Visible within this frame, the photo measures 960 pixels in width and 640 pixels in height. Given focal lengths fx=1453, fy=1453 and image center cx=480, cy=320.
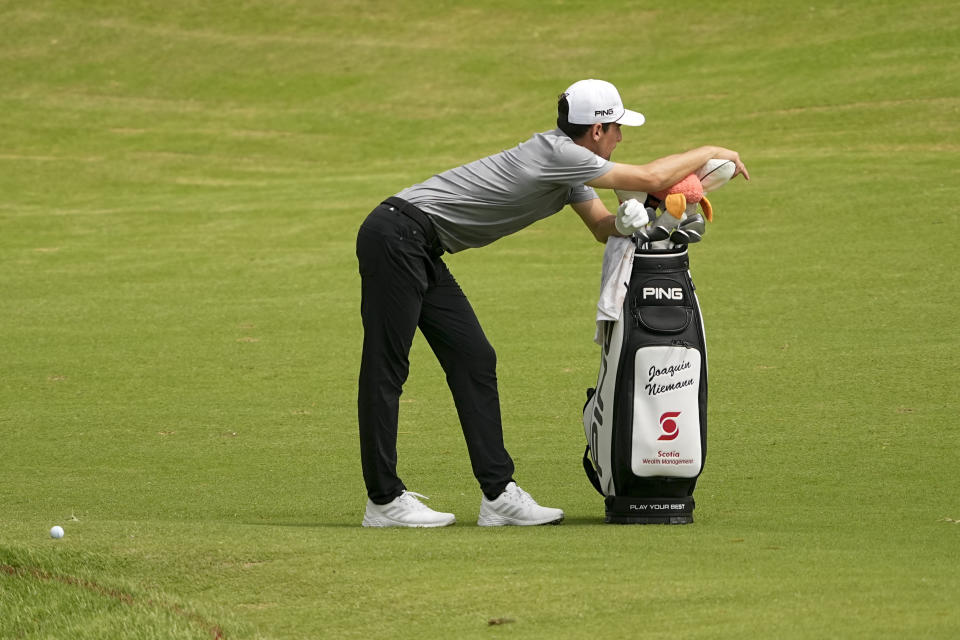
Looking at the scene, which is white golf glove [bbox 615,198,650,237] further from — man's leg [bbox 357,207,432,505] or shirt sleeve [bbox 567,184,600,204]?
man's leg [bbox 357,207,432,505]

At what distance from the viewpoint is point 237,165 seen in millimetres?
22734

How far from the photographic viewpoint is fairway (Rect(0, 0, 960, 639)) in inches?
178

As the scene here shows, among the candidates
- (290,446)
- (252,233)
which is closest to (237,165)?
(252,233)

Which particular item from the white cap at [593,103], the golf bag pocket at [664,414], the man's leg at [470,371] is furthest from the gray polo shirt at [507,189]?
the golf bag pocket at [664,414]

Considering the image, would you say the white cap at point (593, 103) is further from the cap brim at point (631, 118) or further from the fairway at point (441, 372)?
the fairway at point (441, 372)

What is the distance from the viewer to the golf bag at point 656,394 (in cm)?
569

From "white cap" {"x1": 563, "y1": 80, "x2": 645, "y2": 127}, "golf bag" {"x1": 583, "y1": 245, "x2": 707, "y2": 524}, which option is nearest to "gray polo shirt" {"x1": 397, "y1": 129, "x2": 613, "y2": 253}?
"white cap" {"x1": 563, "y1": 80, "x2": 645, "y2": 127}

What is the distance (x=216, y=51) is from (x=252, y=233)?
17006 mm

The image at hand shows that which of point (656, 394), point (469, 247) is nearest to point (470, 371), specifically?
point (469, 247)

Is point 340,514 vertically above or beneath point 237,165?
beneath

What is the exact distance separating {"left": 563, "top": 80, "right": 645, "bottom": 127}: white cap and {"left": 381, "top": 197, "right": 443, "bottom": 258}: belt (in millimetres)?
690

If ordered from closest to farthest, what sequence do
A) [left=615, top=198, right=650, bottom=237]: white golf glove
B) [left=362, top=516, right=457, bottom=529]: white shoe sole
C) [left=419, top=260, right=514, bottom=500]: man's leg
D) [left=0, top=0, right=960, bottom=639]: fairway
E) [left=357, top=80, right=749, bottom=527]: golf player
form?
1. [left=0, top=0, right=960, bottom=639]: fairway
2. [left=615, top=198, right=650, bottom=237]: white golf glove
3. [left=357, top=80, right=749, bottom=527]: golf player
4. [left=362, top=516, right=457, bottom=529]: white shoe sole
5. [left=419, top=260, right=514, bottom=500]: man's leg

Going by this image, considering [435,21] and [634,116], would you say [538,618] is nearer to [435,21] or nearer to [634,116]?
[634,116]

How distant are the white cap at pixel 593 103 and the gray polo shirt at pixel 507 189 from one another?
0.37ft
